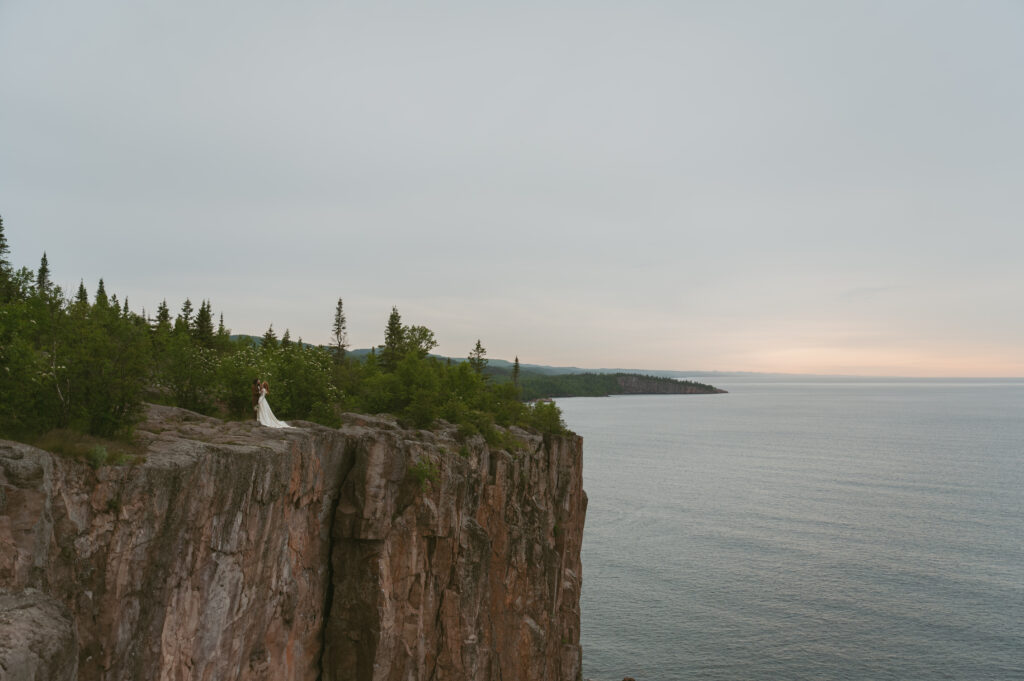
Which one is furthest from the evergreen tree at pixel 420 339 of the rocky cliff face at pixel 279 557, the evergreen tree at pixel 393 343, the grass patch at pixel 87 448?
the grass patch at pixel 87 448

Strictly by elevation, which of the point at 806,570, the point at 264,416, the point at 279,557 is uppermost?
the point at 264,416

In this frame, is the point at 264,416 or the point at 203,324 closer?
the point at 264,416

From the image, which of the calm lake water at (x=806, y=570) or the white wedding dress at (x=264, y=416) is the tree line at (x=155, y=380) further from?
the calm lake water at (x=806, y=570)

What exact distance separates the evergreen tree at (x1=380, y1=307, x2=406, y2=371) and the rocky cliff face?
2807cm

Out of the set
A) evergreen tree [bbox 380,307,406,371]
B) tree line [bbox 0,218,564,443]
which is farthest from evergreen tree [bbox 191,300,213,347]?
tree line [bbox 0,218,564,443]

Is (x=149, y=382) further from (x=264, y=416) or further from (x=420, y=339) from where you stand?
(x=420, y=339)

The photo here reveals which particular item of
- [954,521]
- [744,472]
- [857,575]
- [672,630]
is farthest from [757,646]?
[744,472]

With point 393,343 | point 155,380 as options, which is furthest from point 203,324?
point 155,380

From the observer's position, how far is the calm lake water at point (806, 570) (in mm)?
45594

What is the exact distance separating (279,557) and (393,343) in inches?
2101

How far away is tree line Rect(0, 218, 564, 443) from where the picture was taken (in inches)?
548

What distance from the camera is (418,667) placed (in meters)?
21.8

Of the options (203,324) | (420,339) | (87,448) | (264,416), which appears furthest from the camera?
(203,324)

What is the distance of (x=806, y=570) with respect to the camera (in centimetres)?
6091
